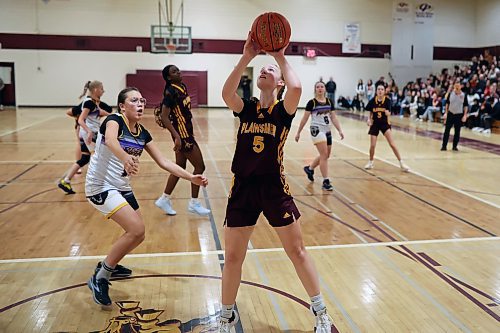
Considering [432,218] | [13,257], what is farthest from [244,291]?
[432,218]

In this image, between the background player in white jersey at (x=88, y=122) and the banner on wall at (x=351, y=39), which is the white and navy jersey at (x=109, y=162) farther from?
the banner on wall at (x=351, y=39)

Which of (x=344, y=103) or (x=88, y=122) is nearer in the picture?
(x=88, y=122)

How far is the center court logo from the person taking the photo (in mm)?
3947

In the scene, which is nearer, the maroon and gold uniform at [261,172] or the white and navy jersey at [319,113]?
the maroon and gold uniform at [261,172]

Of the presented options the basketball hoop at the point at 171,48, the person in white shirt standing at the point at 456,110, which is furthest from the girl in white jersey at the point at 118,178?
the basketball hoop at the point at 171,48

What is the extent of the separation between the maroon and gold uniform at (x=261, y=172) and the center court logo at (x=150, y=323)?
924mm

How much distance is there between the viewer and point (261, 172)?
12.0ft

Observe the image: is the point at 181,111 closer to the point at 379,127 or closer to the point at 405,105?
the point at 379,127

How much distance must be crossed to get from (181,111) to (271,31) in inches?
147

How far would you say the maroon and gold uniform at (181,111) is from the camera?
687cm

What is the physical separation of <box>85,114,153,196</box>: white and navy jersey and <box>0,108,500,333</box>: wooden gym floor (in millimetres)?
994

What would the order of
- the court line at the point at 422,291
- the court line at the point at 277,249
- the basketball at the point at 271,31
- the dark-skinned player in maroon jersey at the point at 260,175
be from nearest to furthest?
the basketball at the point at 271,31 < the dark-skinned player in maroon jersey at the point at 260,175 < the court line at the point at 422,291 < the court line at the point at 277,249

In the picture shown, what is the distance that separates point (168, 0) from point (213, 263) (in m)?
24.7

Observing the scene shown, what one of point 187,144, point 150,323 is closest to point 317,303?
point 150,323
